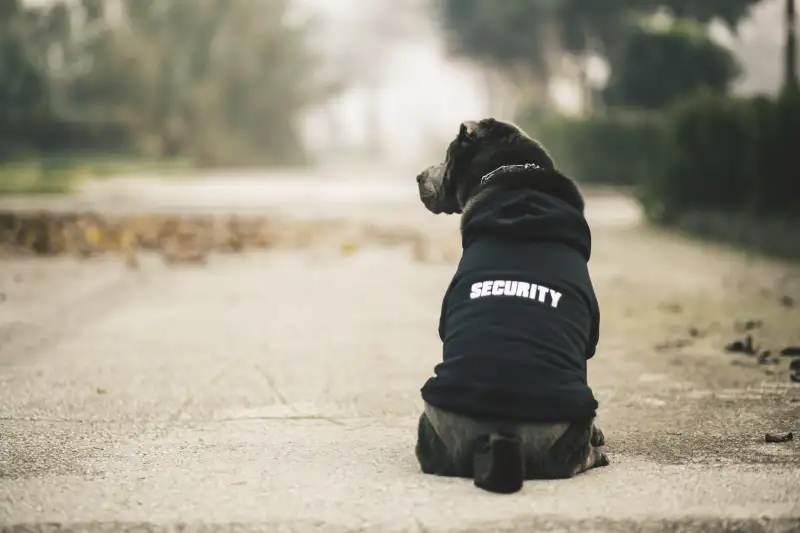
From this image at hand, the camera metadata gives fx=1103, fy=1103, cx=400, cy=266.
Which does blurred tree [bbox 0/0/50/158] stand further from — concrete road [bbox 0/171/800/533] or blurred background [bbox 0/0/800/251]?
concrete road [bbox 0/171/800/533]

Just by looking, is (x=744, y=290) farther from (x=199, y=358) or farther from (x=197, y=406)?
(x=197, y=406)

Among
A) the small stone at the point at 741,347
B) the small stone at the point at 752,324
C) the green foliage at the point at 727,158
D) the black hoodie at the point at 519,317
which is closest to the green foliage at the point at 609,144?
the green foliage at the point at 727,158

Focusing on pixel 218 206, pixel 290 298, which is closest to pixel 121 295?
pixel 290 298

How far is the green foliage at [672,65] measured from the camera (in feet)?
111

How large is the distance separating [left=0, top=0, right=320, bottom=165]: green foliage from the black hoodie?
29041 mm

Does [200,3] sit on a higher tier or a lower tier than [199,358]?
higher

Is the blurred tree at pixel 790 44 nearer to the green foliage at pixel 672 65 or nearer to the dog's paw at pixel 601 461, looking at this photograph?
the green foliage at pixel 672 65

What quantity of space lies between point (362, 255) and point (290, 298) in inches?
149

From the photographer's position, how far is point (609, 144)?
3119 cm

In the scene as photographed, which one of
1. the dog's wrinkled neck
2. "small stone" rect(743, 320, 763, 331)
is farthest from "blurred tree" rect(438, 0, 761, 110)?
the dog's wrinkled neck

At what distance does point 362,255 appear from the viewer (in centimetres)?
1310

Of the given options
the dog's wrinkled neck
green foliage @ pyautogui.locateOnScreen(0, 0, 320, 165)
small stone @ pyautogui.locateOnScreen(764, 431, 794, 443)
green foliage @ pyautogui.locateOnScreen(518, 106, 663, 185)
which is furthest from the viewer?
green foliage @ pyautogui.locateOnScreen(0, 0, 320, 165)

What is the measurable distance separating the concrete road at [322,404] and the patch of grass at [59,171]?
15.0 meters

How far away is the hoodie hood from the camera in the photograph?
3939 millimetres
